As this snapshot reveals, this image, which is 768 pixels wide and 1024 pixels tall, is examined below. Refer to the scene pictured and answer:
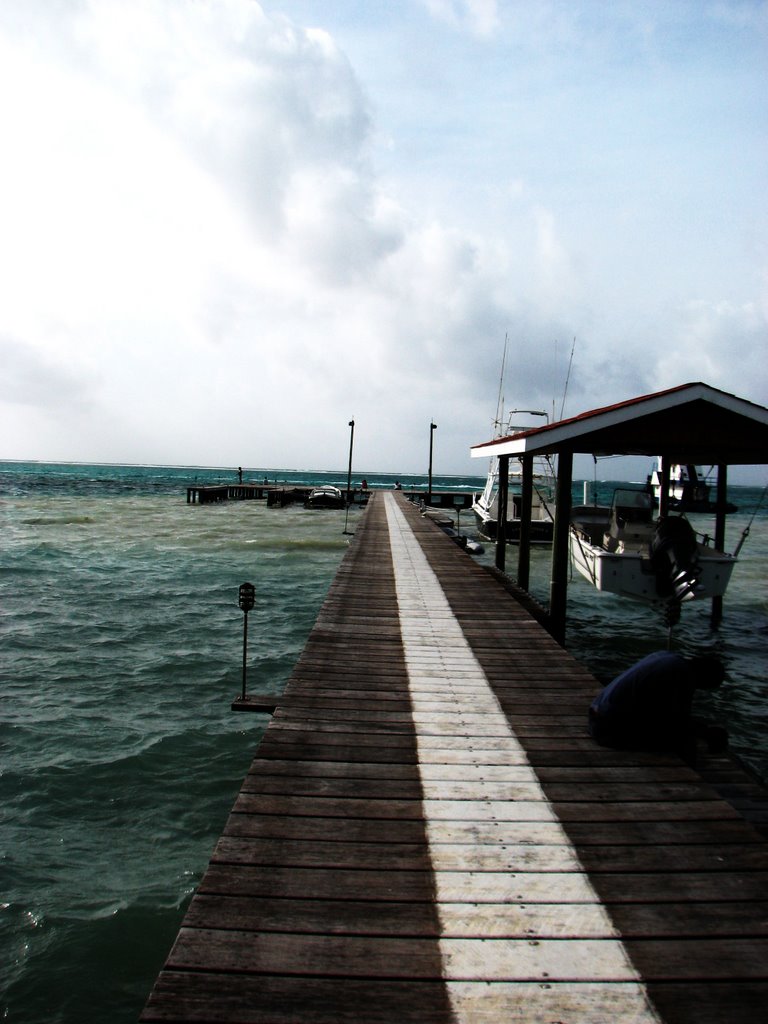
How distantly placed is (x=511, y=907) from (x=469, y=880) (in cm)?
27

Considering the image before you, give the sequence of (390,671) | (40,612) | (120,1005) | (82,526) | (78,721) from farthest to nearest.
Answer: (82,526) < (40,612) < (78,721) < (390,671) < (120,1005)

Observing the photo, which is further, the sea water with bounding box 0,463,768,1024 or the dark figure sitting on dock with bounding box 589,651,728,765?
the sea water with bounding box 0,463,768,1024

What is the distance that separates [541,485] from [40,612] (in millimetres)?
24397

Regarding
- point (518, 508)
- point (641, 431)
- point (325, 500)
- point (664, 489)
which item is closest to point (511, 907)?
point (641, 431)

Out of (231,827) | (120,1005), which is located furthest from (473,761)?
(120,1005)

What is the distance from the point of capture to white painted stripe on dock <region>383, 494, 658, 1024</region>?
2.72m

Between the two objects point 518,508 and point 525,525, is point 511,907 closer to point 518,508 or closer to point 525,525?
point 525,525

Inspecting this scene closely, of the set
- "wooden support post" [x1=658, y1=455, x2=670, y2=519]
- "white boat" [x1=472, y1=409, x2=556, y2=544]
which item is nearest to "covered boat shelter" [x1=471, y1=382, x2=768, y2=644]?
"wooden support post" [x1=658, y1=455, x2=670, y2=519]

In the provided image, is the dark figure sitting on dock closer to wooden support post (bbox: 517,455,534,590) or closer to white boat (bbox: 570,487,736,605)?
white boat (bbox: 570,487,736,605)

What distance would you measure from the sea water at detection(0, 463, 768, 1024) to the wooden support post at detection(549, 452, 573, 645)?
1404mm

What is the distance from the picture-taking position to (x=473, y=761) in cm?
489

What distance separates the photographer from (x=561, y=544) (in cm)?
1157

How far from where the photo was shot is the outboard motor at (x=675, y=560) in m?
12.7

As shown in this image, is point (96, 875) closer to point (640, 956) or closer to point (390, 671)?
point (390, 671)
